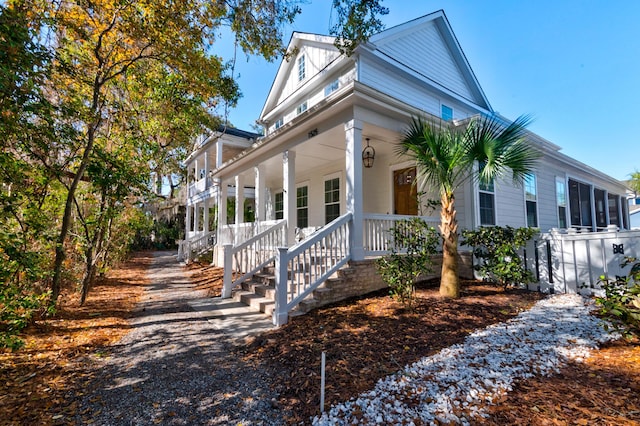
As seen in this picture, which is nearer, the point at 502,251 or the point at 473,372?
the point at 473,372

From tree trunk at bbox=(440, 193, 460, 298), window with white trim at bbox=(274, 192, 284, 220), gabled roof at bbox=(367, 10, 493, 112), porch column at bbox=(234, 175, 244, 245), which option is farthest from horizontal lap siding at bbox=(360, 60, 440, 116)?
window with white trim at bbox=(274, 192, 284, 220)

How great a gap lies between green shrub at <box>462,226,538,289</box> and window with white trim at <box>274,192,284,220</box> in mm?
8534

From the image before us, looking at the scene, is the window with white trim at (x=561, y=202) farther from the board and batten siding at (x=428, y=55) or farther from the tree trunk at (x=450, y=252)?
the tree trunk at (x=450, y=252)

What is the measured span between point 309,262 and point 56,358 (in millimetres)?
3647

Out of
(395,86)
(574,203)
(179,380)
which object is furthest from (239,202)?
(574,203)

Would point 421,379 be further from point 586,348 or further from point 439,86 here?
point 439,86

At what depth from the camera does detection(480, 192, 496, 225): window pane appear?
7574 millimetres

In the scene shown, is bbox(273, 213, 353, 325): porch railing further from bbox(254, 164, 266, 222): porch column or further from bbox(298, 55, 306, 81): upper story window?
bbox(298, 55, 306, 81): upper story window

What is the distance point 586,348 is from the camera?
3287 mm

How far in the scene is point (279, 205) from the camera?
1351cm

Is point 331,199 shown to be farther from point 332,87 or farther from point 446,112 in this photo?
point 446,112

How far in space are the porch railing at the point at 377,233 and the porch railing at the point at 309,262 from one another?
48cm

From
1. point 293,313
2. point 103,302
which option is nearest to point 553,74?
point 293,313

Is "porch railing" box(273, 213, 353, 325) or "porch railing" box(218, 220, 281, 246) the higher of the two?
"porch railing" box(218, 220, 281, 246)
